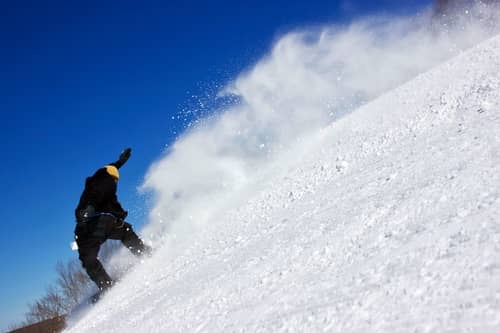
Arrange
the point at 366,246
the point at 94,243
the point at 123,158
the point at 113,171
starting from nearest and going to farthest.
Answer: the point at 366,246 < the point at 94,243 < the point at 113,171 < the point at 123,158

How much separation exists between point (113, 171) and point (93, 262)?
73.5 inches

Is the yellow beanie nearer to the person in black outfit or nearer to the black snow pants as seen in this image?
the person in black outfit

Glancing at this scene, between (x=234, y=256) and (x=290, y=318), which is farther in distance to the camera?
(x=234, y=256)

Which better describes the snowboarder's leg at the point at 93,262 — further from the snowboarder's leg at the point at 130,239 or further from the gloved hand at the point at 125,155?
the gloved hand at the point at 125,155

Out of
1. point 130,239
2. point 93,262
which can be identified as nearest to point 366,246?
point 93,262

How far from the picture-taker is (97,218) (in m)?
8.27

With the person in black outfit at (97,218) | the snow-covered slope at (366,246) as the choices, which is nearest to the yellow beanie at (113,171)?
the person in black outfit at (97,218)

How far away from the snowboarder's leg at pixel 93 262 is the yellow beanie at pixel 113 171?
4.40ft

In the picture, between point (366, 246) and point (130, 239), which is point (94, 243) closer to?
point (130, 239)

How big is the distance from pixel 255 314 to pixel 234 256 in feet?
6.27

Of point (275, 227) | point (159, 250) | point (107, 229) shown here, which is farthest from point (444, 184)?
point (107, 229)

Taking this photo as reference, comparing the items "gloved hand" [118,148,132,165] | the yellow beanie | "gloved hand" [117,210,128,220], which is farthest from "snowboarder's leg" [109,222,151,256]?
"gloved hand" [118,148,132,165]

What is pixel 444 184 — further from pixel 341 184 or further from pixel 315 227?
pixel 341 184

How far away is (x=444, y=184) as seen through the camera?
3324mm
